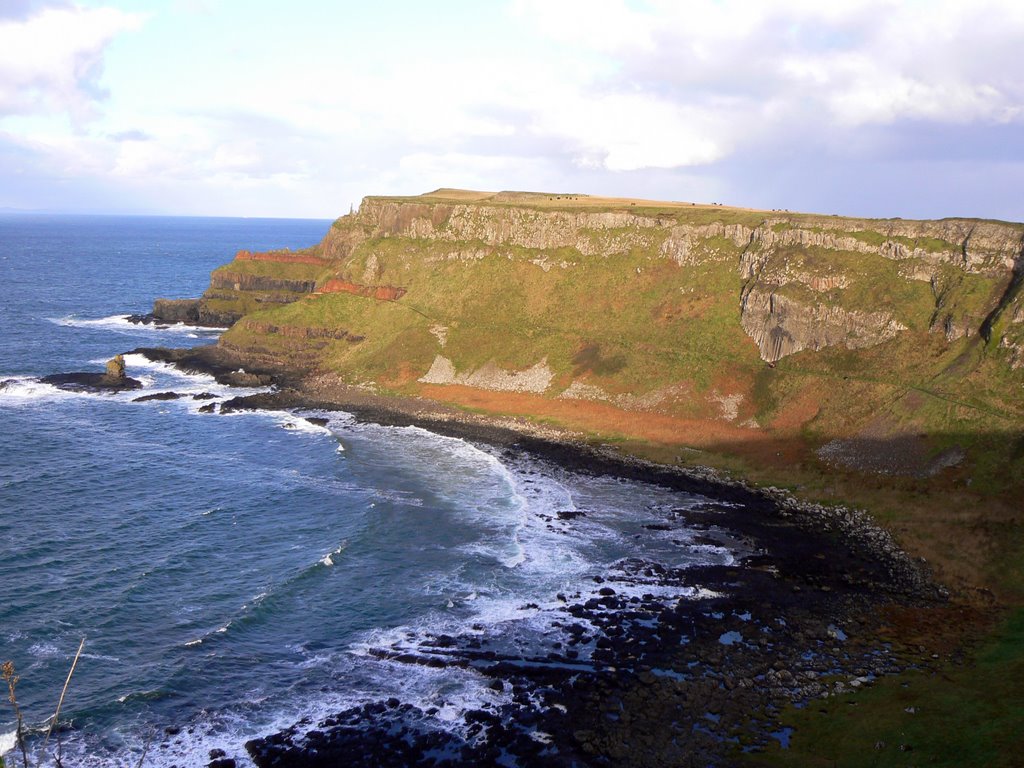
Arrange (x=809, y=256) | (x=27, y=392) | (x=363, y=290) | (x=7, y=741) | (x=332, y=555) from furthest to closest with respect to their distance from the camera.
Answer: (x=363, y=290) < (x=809, y=256) < (x=27, y=392) < (x=332, y=555) < (x=7, y=741)

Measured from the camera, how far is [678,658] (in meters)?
45.7

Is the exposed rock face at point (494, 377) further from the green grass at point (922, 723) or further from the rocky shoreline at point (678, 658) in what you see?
the green grass at point (922, 723)

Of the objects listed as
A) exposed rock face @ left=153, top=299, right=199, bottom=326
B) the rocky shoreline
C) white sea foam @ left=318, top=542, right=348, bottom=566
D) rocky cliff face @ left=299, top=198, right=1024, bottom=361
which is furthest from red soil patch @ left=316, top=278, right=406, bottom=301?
white sea foam @ left=318, top=542, right=348, bottom=566

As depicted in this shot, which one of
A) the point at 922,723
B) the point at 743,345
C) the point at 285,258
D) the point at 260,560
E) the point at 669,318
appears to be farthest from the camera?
the point at 285,258

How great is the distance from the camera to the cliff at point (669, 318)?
263 feet

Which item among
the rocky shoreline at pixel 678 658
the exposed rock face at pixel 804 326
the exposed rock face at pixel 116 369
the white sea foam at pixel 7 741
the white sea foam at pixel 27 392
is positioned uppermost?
the exposed rock face at pixel 804 326

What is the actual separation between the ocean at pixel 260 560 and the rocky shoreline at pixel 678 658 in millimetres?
973

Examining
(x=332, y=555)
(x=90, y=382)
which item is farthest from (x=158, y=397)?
(x=332, y=555)

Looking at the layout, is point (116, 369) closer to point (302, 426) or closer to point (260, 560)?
point (302, 426)

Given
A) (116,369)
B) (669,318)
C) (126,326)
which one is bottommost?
(116,369)

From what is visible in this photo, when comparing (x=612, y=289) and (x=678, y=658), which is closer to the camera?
(x=678, y=658)

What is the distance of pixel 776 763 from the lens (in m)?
36.7

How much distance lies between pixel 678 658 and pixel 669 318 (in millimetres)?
62774

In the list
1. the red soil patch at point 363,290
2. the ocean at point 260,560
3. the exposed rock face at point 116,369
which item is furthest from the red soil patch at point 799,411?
the exposed rock face at point 116,369
